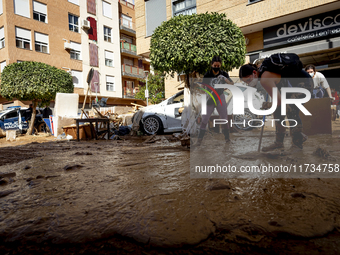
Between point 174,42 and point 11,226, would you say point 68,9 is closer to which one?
point 174,42

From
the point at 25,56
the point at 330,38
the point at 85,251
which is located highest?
the point at 25,56

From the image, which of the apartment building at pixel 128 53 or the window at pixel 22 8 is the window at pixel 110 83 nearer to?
the apartment building at pixel 128 53

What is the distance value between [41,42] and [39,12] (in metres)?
2.83

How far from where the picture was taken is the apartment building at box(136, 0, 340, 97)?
32.3 feet

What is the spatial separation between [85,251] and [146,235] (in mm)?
286

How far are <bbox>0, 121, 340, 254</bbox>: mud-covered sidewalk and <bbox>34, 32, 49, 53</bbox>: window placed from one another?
2430 centimetres

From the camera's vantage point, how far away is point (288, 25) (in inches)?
433

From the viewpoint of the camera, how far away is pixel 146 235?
116cm

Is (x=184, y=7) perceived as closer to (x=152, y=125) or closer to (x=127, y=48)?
(x=152, y=125)

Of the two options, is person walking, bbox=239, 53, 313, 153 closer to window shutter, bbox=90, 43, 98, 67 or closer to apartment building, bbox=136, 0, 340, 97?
apartment building, bbox=136, 0, 340, 97

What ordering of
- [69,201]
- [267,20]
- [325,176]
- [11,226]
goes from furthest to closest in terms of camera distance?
1. [267,20]
2. [325,176]
3. [69,201]
4. [11,226]

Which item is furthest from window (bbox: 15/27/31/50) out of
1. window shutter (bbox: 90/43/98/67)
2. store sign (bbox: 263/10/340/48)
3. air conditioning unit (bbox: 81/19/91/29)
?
store sign (bbox: 263/10/340/48)

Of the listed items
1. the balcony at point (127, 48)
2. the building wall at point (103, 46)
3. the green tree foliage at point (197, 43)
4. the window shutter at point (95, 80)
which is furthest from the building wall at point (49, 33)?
the green tree foliage at point (197, 43)

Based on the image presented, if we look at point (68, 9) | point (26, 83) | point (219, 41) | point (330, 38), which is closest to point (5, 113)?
point (26, 83)
